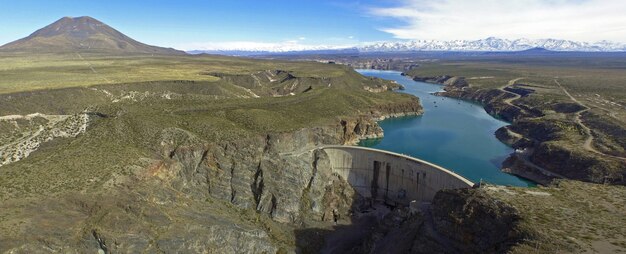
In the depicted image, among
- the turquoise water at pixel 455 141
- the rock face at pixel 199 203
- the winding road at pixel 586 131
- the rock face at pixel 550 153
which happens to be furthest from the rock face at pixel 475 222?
the winding road at pixel 586 131

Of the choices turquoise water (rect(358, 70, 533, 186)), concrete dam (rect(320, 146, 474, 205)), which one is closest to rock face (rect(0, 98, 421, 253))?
concrete dam (rect(320, 146, 474, 205))

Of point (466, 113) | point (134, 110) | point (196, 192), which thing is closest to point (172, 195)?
point (196, 192)

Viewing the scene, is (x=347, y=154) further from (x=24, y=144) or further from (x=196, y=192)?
(x=24, y=144)

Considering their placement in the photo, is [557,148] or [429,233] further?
[557,148]

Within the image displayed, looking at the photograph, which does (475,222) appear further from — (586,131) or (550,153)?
(586,131)

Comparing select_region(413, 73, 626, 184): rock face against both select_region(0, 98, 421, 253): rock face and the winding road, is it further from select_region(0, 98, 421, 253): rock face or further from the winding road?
select_region(0, 98, 421, 253): rock face

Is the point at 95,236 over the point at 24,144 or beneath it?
beneath

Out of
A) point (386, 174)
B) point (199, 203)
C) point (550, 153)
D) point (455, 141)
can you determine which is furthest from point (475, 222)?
point (455, 141)

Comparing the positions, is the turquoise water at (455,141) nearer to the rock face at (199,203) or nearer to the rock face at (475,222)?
the rock face at (199,203)

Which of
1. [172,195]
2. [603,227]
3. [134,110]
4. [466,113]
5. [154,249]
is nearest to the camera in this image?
[603,227]
